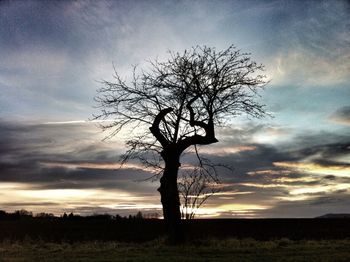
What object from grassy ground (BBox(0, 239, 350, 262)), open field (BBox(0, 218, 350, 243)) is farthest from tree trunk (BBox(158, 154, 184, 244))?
open field (BBox(0, 218, 350, 243))

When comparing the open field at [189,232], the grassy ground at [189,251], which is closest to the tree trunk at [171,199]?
the grassy ground at [189,251]

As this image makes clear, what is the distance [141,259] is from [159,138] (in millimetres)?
8650

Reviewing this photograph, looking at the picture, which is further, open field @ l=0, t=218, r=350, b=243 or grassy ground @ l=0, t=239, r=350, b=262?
open field @ l=0, t=218, r=350, b=243

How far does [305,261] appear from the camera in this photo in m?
16.7

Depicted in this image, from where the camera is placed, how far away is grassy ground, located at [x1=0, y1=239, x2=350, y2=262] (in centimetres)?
1791

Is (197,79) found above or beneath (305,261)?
above

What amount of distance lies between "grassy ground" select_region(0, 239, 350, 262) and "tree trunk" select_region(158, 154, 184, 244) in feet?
2.87

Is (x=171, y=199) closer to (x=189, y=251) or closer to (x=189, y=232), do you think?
(x=189, y=251)

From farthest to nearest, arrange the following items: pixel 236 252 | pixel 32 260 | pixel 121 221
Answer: pixel 121 221, pixel 236 252, pixel 32 260

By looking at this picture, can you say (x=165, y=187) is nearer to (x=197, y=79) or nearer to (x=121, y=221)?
(x=197, y=79)

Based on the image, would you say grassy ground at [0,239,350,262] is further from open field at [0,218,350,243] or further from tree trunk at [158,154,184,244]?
open field at [0,218,350,243]

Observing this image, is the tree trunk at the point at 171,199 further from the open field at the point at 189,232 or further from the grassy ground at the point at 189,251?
the open field at the point at 189,232

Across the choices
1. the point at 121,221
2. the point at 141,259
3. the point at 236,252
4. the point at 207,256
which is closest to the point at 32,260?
the point at 141,259

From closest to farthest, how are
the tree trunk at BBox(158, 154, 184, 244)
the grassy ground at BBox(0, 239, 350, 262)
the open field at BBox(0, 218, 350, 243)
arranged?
the grassy ground at BBox(0, 239, 350, 262) → the tree trunk at BBox(158, 154, 184, 244) → the open field at BBox(0, 218, 350, 243)
